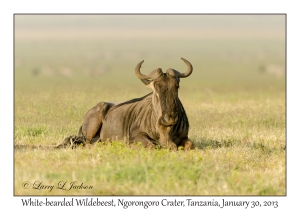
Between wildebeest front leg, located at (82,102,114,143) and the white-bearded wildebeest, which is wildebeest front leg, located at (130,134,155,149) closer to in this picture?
the white-bearded wildebeest

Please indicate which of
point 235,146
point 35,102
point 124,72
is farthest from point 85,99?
point 124,72

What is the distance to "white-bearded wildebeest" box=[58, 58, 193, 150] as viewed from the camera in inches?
488

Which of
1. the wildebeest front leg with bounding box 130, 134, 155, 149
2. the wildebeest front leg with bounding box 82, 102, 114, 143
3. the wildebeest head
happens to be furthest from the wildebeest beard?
the wildebeest front leg with bounding box 82, 102, 114, 143

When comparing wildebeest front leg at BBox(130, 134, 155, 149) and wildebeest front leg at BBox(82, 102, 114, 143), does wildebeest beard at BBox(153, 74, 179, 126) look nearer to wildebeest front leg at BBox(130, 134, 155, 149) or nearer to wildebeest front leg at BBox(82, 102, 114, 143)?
wildebeest front leg at BBox(130, 134, 155, 149)

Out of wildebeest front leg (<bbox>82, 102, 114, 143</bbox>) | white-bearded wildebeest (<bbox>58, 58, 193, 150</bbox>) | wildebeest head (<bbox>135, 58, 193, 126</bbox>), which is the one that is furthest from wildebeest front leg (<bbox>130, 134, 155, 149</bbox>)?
wildebeest front leg (<bbox>82, 102, 114, 143</bbox>)

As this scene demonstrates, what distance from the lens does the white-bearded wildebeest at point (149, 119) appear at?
40.7 ft

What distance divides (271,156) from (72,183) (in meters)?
4.64

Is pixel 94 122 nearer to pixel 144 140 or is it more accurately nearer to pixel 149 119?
pixel 149 119

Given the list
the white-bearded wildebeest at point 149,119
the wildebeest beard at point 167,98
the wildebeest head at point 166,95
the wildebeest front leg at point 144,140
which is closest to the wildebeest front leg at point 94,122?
the white-bearded wildebeest at point 149,119

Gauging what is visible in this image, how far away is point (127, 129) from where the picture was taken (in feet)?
46.5

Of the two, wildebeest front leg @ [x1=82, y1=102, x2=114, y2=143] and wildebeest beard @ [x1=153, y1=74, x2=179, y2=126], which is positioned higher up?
wildebeest beard @ [x1=153, y1=74, x2=179, y2=126]

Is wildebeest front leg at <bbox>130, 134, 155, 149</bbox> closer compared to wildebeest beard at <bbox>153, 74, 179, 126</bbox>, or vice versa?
wildebeest beard at <bbox>153, 74, 179, 126</bbox>

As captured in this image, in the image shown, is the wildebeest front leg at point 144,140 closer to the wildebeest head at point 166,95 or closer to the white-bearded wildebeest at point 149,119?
the white-bearded wildebeest at point 149,119

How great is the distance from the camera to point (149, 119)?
13594 millimetres
